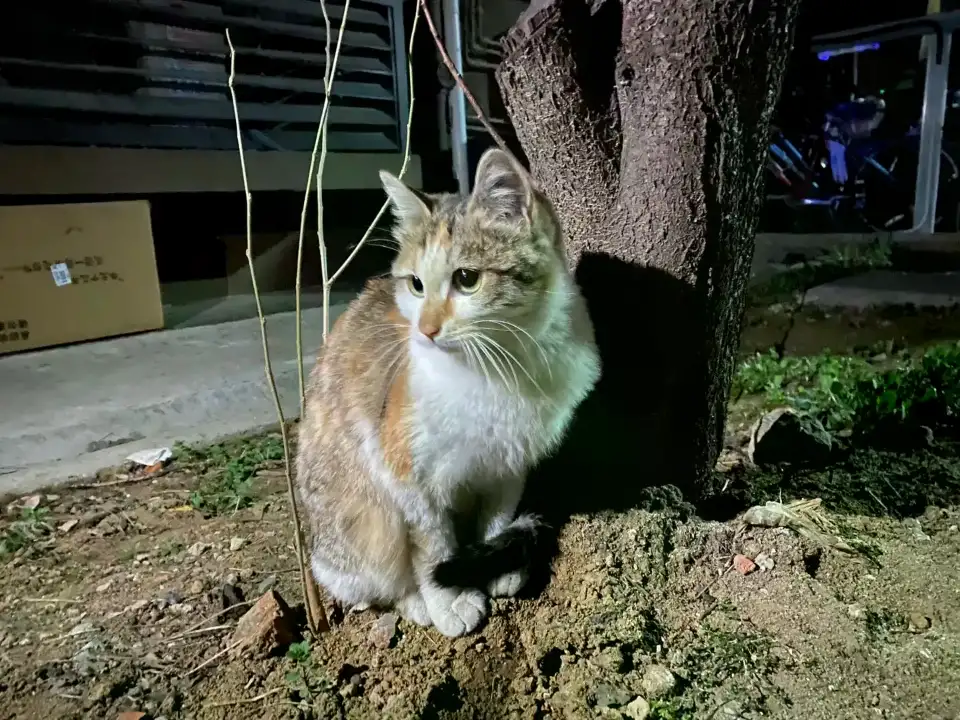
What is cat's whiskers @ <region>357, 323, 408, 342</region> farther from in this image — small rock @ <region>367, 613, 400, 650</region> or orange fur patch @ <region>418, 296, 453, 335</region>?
small rock @ <region>367, 613, 400, 650</region>

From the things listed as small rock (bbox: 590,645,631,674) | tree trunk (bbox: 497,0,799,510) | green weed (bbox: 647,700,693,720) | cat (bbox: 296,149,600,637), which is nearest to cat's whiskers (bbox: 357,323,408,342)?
→ cat (bbox: 296,149,600,637)

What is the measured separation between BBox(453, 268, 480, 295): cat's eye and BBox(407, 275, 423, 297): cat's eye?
11 cm

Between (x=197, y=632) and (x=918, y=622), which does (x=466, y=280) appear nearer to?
(x=197, y=632)

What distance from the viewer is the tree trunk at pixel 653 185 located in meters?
1.47

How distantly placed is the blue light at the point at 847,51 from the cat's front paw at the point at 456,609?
7.12 metres

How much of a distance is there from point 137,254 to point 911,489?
404 centimetres

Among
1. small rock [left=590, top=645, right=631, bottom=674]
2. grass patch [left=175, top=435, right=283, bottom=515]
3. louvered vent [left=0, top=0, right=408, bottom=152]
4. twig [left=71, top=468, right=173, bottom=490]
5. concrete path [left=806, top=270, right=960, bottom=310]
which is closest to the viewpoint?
small rock [left=590, top=645, right=631, bottom=674]

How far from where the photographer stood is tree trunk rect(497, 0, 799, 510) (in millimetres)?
1470

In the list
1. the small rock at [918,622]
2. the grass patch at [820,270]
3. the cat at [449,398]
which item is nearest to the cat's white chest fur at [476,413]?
the cat at [449,398]

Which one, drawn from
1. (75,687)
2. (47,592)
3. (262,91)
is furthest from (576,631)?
(262,91)

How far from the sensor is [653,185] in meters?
1.58

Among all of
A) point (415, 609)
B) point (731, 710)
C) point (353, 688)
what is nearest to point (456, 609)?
point (415, 609)

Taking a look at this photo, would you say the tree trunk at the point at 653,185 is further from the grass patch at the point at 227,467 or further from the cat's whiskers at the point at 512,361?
the grass patch at the point at 227,467

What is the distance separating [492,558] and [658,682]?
44 cm
